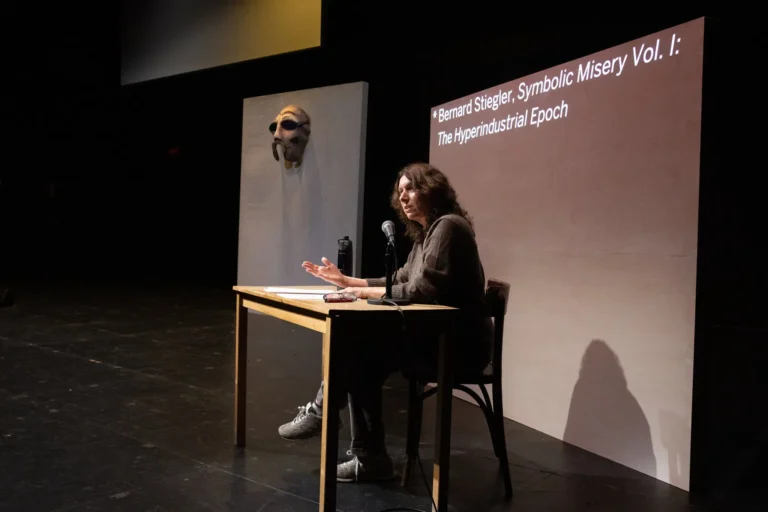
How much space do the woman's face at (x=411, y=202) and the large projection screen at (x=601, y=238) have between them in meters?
0.86

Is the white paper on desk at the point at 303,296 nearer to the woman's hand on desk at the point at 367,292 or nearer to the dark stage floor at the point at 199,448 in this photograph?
the woman's hand on desk at the point at 367,292

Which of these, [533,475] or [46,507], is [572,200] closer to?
[533,475]

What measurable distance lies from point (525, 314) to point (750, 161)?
49.9 inches

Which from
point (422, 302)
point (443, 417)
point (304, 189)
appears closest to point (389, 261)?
point (422, 302)

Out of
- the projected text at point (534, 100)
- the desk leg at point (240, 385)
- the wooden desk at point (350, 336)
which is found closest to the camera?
the wooden desk at point (350, 336)

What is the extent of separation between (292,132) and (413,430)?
423 cm

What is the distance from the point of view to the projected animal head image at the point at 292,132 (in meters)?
6.20

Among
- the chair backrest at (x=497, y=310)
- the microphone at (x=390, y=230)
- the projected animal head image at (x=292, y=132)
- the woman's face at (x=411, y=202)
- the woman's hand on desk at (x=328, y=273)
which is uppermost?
the projected animal head image at (x=292, y=132)

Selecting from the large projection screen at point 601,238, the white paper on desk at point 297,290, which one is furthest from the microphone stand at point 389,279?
the large projection screen at point 601,238

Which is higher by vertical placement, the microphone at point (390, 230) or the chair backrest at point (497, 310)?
the microphone at point (390, 230)

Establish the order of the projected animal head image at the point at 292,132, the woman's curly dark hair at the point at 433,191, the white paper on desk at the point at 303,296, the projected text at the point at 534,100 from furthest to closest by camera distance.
A: the projected animal head image at the point at 292,132 < the projected text at the point at 534,100 < the woman's curly dark hair at the point at 433,191 < the white paper on desk at the point at 303,296

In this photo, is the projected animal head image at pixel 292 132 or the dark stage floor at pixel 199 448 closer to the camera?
the dark stage floor at pixel 199 448

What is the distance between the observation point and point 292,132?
619cm

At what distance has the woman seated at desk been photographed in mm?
2250
